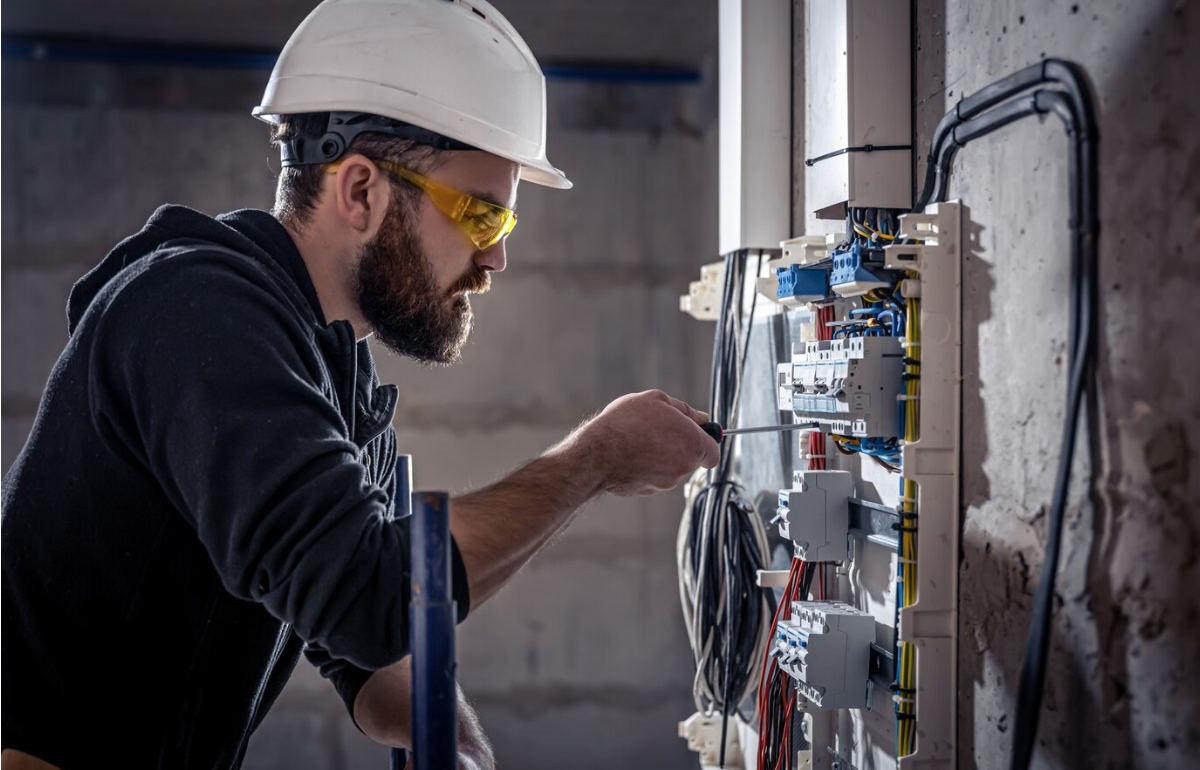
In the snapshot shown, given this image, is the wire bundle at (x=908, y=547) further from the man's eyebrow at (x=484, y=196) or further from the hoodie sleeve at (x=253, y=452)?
the hoodie sleeve at (x=253, y=452)

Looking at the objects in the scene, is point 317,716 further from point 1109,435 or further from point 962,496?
point 1109,435

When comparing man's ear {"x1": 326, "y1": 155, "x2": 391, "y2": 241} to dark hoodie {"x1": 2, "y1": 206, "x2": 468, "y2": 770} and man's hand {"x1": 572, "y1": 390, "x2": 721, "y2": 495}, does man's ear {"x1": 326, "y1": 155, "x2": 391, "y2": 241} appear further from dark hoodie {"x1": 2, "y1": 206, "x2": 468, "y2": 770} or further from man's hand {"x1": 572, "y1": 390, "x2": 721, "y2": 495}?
man's hand {"x1": 572, "y1": 390, "x2": 721, "y2": 495}

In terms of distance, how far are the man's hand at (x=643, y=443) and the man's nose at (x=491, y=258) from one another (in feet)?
0.89

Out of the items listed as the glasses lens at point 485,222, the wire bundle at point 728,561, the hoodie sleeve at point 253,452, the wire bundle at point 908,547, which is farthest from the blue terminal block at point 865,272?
the hoodie sleeve at point 253,452

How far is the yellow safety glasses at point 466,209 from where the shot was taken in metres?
1.10

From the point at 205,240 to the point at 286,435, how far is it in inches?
12.4

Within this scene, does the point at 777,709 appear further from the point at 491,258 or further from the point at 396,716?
the point at 491,258

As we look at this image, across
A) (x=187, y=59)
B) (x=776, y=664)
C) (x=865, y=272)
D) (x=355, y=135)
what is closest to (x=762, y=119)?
(x=865, y=272)

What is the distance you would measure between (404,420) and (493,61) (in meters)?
2.09

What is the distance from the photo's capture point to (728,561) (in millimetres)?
1741

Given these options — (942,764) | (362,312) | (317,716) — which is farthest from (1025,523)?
(317,716)

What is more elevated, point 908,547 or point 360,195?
point 360,195

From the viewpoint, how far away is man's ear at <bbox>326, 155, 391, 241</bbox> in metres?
1.09

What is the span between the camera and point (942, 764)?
1147 mm
